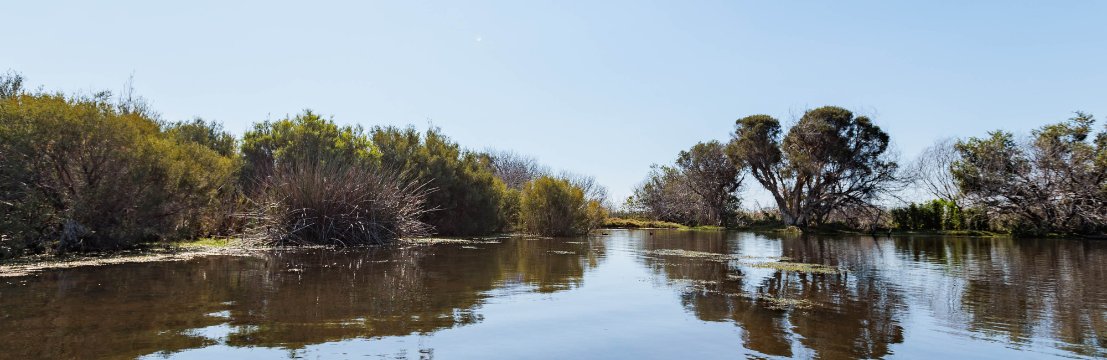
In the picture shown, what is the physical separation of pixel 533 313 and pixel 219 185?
13.6 metres

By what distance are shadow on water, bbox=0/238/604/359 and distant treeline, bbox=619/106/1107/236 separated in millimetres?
30706

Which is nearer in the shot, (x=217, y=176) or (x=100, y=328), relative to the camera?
(x=100, y=328)

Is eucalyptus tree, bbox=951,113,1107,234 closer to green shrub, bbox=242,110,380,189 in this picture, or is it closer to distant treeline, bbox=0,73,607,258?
distant treeline, bbox=0,73,607,258

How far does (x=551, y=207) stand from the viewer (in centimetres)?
2914

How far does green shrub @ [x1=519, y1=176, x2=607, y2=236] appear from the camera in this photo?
2911 cm

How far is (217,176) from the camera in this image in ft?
55.2

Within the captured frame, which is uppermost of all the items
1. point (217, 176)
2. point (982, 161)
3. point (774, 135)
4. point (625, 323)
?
point (774, 135)

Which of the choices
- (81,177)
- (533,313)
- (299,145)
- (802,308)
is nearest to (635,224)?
(299,145)

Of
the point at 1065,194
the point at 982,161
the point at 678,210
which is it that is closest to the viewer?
the point at 1065,194

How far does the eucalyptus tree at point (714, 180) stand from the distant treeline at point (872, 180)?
0.28 feet

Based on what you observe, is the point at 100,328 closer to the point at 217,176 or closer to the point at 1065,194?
the point at 217,176

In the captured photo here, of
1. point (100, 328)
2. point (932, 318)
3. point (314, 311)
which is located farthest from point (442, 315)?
point (932, 318)

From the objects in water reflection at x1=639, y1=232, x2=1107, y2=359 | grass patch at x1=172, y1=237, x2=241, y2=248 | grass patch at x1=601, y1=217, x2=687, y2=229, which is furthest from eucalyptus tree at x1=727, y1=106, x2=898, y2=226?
grass patch at x1=172, y1=237, x2=241, y2=248

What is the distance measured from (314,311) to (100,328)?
1889mm
